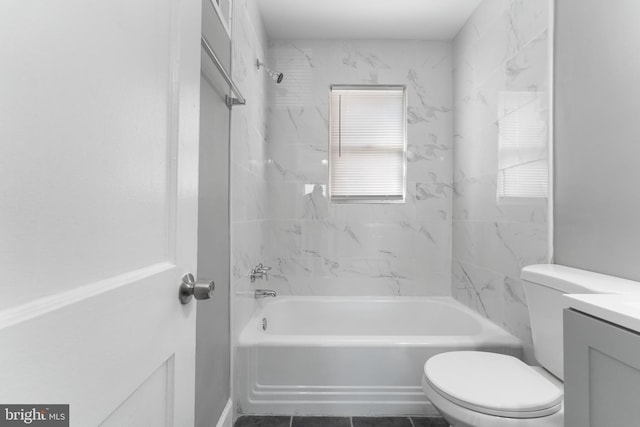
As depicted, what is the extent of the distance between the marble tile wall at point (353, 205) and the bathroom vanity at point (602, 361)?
77.5 inches

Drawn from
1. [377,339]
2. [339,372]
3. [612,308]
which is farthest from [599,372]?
[339,372]

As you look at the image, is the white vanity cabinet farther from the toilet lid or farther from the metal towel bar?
the metal towel bar

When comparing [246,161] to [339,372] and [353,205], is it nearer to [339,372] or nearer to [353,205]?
[353,205]

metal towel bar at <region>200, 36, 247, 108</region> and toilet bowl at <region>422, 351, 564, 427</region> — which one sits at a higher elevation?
metal towel bar at <region>200, 36, 247, 108</region>

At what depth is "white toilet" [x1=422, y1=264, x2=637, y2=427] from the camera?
1.09 m

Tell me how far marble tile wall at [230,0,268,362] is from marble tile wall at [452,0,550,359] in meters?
1.52

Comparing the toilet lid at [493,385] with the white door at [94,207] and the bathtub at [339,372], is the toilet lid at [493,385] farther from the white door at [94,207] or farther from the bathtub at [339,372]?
the white door at [94,207]

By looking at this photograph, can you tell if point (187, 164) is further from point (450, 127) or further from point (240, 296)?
point (450, 127)

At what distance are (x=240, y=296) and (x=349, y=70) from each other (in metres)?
2.03

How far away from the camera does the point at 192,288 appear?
2.25ft

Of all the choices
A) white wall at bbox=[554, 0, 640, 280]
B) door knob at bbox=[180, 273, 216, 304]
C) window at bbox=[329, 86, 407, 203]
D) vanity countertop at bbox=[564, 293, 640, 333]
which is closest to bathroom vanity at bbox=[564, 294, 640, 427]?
vanity countertop at bbox=[564, 293, 640, 333]

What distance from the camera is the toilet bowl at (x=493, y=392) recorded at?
3.58ft

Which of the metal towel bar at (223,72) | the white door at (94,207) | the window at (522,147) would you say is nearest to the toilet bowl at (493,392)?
the window at (522,147)

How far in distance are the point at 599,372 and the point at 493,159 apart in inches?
64.9
